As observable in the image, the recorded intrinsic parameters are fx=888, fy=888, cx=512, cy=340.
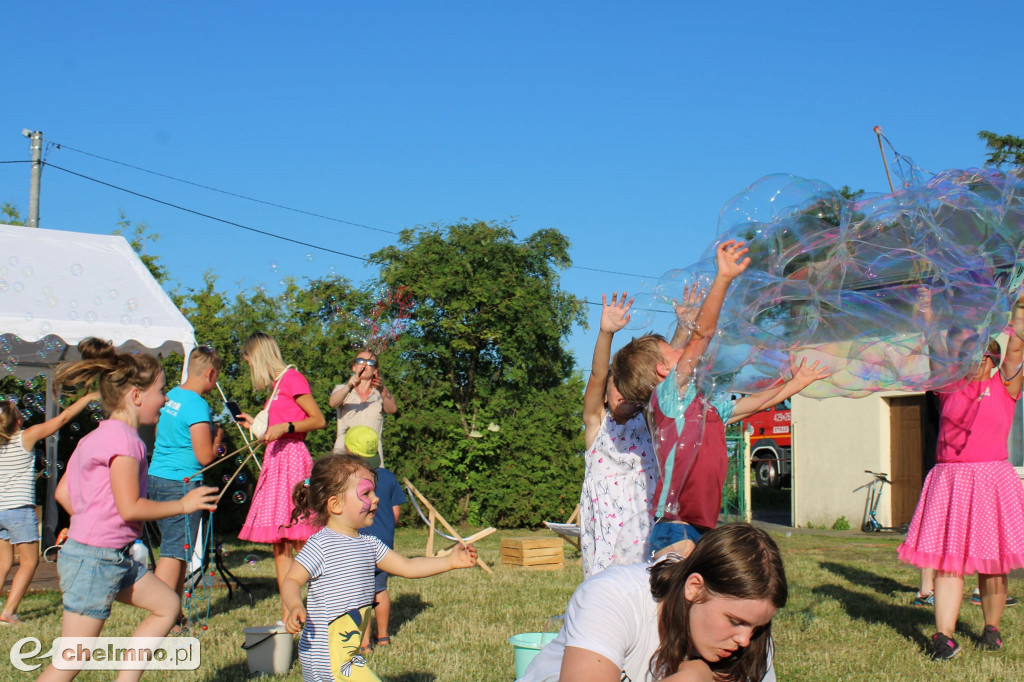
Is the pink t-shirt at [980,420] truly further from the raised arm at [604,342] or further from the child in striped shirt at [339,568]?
the child in striped shirt at [339,568]

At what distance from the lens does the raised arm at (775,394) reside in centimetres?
354

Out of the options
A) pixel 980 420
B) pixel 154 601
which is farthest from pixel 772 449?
pixel 154 601

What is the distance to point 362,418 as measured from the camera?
21.1 ft

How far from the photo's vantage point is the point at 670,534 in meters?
3.18

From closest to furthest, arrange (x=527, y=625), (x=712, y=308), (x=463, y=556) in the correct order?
(x=712, y=308) < (x=463, y=556) < (x=527, y=625)

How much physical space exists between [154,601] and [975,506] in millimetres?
4434

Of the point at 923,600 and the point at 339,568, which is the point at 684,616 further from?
the point at 923,600

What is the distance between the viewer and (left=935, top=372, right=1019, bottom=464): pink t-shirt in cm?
521

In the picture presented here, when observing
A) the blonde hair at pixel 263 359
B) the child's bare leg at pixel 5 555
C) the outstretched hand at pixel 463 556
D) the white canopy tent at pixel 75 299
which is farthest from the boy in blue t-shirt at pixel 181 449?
the outstretched hand at pixel 463 556

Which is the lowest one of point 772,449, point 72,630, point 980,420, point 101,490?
point 772,449

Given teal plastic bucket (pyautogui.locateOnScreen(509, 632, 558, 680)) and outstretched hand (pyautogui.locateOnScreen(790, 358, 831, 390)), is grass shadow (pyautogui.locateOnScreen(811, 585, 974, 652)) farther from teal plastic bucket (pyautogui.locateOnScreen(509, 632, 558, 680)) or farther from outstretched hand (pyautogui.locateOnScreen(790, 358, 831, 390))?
teal plastic bucket (pyautogui.locateOnScreen(509, 632, 558, 680))

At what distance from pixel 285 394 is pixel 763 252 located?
3.40m

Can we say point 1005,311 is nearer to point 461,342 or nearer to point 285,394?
point 285,394

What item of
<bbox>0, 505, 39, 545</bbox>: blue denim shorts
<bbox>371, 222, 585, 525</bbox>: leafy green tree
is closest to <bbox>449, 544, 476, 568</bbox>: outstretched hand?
<bbox>0, 505, 39, 545</bbox>: blue denim shorts
